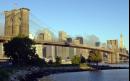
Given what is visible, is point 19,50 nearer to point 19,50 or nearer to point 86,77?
point 19,50

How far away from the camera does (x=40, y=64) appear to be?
109938 mm

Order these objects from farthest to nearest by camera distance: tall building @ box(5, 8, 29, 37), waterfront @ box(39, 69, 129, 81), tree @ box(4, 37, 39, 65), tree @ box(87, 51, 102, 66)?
tall building @ box(5, 8, 29, 37), tree @ box(87, 51, 102, 66), tree @ box(4, 37, 39, 65), waterfront @ box(39, 69, 129, 81)

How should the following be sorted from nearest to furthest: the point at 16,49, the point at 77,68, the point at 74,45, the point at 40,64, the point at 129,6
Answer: the point at 129,6 → the point at 16,49 → the point at 40,64 → the point at 77,68 → the point at 74,45

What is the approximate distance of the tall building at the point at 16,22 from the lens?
147 metres

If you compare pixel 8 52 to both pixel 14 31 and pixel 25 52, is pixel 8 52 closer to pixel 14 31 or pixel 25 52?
pixel 25 52

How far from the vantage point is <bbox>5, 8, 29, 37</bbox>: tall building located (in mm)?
147375

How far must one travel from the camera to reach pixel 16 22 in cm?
15588

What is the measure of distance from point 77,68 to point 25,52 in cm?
A: 3542

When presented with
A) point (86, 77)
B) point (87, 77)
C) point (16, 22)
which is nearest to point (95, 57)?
point (16, 22)

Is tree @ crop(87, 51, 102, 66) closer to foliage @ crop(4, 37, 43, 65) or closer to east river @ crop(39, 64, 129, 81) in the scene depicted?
foliage @ crop(4, 37, 43, 65)

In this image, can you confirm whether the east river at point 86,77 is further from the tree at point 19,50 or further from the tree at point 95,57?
the tree at point 95,57

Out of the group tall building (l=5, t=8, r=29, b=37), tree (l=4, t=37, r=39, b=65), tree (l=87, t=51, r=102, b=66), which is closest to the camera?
tree (l=4, t=37, r=39, b=65)

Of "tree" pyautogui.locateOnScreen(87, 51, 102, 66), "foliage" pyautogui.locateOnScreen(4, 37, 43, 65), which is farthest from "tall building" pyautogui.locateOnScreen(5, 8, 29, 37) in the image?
"foliage" pyautogui.locateOnScreen(4, 37, 43, 65)

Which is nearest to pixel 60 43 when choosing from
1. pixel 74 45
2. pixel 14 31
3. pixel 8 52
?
pixel 74 45
